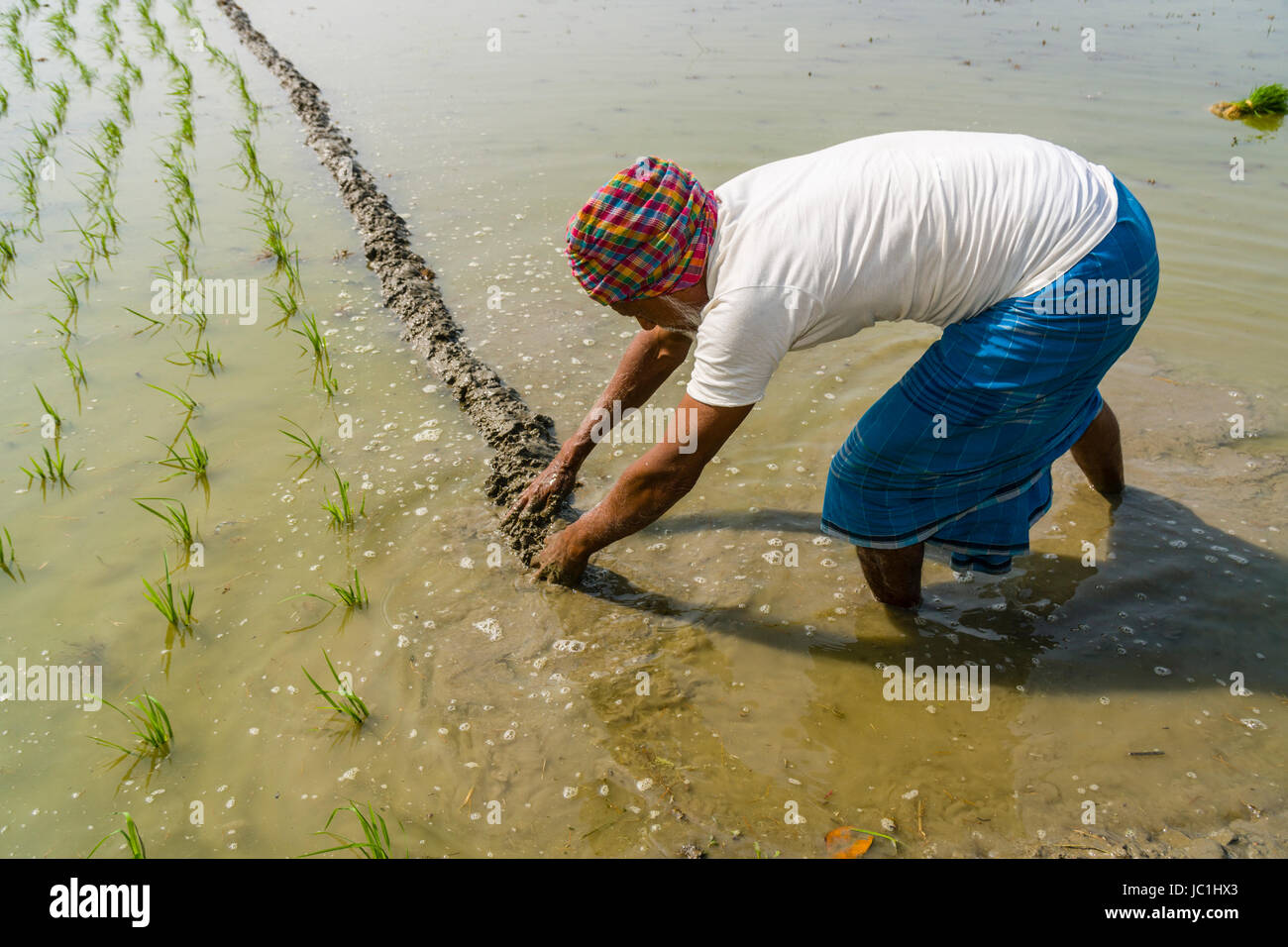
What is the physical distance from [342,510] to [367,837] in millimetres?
1319

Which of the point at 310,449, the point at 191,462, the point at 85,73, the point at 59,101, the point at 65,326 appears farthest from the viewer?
the point at 85,73

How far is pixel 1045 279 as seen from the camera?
1.79 metres

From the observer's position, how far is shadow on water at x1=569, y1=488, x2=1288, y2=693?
2355mm

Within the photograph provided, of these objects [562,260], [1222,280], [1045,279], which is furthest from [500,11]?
[1045,279]

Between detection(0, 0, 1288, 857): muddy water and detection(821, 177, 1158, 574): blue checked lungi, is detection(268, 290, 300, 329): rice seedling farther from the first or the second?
detection(821, 177, 1158, 574): blue checked lungi

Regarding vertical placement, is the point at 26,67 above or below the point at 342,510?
above

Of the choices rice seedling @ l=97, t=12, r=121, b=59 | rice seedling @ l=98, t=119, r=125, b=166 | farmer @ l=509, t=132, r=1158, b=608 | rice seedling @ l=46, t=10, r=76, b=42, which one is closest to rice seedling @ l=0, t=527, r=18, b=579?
farmer @ l=509, t=132, r=1158, b=608

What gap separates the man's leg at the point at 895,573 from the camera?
2.33m

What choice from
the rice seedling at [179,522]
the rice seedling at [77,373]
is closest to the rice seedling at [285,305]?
the rice seedling at [77,373]

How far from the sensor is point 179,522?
2.76 metres

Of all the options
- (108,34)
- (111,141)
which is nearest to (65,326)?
(111,141)

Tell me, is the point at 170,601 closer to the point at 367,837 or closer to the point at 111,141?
the point at 367,837

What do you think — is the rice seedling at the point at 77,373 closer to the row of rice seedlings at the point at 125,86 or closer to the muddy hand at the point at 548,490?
the muddy hand at the point at 548,490

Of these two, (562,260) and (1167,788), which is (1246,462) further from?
(562,260)
